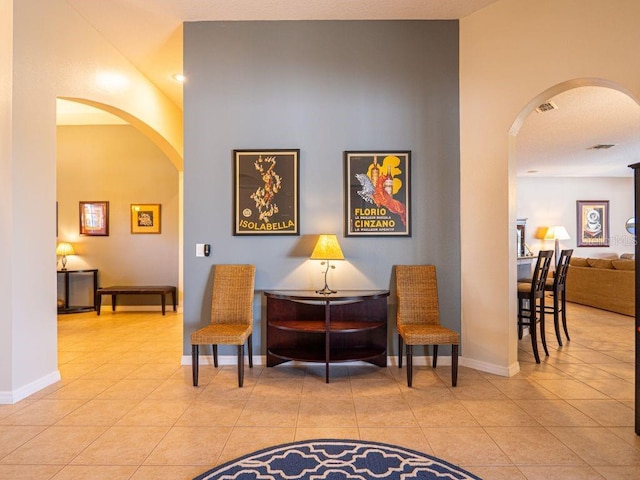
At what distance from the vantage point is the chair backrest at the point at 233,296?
345 centimetres

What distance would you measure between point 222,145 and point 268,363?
2.14 metres

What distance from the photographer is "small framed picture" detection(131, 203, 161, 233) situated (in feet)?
21.6

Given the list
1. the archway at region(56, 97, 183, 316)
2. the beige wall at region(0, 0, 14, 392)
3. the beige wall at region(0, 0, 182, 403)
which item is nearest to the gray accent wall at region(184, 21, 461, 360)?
the beige wall at region(0, 0, 182, 403)

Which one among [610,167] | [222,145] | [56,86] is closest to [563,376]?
[222,145]

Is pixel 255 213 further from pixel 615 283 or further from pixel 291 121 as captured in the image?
pixel 615 283

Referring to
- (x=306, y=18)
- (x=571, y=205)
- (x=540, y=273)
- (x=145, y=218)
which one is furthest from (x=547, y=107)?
(x=145, y=218)

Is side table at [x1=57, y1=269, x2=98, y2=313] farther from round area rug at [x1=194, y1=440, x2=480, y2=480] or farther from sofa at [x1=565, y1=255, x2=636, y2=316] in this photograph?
sofa at [x1=565, y1=255, x2=636, y2=316]

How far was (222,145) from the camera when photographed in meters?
3.64

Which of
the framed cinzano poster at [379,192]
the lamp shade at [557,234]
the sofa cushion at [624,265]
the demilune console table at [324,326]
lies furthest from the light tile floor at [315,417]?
the lamp shade at [557,234]

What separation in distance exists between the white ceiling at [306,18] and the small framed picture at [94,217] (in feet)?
5.03

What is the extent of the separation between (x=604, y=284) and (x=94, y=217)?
893 centimetres

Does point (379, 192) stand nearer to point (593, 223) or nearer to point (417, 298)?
point (417, 298)

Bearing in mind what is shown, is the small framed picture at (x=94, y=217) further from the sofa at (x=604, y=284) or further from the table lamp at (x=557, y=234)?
the table lamp at (x=557, y=234)

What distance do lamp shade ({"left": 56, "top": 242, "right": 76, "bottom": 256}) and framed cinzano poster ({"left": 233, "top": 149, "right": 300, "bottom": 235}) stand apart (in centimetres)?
445
